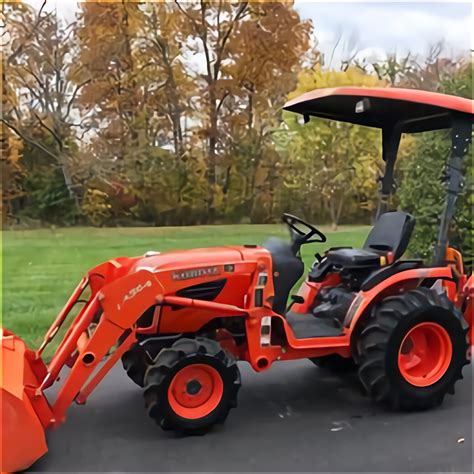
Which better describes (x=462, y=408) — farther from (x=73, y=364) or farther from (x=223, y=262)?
(x=73, y=364)

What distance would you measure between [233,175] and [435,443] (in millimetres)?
5025

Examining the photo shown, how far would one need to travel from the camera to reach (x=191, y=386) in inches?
126

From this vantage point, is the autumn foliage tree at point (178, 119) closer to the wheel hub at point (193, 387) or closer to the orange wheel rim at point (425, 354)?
the orange wheel rim at point (425, 354)

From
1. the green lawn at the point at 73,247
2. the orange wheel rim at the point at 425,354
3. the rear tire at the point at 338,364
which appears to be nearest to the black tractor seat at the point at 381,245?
the orange wheel rim at the point at 425,354

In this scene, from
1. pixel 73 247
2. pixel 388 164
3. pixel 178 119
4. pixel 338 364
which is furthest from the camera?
pixel 178 119

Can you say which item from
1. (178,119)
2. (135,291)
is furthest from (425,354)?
(178,119)

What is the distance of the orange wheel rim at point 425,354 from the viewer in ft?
11.7

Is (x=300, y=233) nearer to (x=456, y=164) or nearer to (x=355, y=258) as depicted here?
(x=355, y=258)

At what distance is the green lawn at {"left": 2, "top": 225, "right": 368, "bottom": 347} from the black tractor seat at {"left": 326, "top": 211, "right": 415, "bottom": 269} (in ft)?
6.61

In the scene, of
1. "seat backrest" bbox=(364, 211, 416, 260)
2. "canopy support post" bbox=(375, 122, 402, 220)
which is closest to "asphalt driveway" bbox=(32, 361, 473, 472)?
"seat backrest" bbox=(364, 211, 416, 260)

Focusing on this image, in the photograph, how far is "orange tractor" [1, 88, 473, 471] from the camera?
309 centimetres

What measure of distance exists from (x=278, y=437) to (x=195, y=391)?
1.54 ft

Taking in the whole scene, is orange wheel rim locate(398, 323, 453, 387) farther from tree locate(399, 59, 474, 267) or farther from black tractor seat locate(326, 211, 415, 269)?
tree locate(399, 59, 474, 267)

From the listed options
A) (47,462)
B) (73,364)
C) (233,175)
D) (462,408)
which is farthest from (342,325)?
(233,175)
